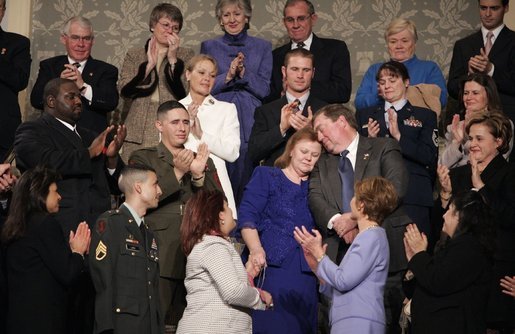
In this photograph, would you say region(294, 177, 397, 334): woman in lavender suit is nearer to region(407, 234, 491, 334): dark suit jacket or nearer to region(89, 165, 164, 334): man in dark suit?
region(407, 234, 491, 334): dark suit jacket

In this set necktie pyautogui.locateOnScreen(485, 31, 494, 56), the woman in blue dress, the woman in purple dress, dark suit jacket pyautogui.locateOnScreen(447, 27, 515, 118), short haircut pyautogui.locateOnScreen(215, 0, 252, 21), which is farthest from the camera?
necktie pyautogui.locateOnScreen(485, 31, 494, 56)

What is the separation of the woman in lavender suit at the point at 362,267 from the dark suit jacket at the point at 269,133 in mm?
1452

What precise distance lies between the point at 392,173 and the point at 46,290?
2.05m

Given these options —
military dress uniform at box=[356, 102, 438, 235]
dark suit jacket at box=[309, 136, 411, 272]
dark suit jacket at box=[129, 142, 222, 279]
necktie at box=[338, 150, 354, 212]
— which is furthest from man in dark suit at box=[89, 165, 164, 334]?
military dress uniform at box=[356, 102, 438, 235]

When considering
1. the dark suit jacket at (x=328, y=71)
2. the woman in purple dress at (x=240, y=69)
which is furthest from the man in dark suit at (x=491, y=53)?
the woman in purple dress at (x=240, y=69)

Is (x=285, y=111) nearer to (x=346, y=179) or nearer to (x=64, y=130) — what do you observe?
(x=346, y=179)

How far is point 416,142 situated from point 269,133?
3.17ft

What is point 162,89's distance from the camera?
7.91 metres

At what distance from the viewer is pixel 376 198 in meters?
5.62

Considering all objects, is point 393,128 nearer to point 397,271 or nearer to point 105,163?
point 397,271

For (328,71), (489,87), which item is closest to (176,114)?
(328,71)

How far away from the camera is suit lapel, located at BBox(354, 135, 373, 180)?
6.32 meters

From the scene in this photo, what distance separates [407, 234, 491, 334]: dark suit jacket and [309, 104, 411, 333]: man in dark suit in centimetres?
66

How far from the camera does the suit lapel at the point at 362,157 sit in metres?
6.32
